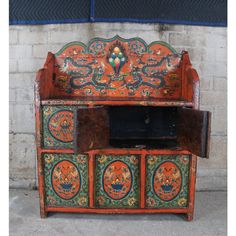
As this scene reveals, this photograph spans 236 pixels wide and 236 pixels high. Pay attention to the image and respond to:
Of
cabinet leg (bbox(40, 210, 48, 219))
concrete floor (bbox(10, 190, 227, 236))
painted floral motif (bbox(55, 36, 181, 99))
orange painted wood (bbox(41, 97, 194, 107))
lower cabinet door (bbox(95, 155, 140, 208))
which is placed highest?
painted floral motif (bbox(55, 36, 181, 99))

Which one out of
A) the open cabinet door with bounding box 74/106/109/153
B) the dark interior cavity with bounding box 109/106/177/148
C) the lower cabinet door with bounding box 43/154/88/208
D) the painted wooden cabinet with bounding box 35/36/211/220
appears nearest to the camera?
the open cabinet door with bounding box 74/106/109/153

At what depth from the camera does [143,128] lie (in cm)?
258

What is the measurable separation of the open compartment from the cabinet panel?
0.27 m

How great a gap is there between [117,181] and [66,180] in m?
0.40

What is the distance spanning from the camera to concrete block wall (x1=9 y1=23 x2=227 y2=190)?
274 centimetres

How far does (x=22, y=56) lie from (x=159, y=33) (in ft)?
4.69

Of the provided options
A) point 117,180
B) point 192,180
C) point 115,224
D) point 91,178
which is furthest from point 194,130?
point 115,224

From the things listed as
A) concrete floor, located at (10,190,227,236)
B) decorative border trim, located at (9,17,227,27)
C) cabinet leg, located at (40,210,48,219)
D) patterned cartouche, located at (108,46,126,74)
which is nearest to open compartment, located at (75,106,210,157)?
patterned cartouche, located at (108,46,126,74)

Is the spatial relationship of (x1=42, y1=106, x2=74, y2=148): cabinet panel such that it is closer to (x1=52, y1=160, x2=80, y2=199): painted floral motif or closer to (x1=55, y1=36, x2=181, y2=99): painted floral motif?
(x1=52, y1=160, x2=80, y2=199): painted floral motif

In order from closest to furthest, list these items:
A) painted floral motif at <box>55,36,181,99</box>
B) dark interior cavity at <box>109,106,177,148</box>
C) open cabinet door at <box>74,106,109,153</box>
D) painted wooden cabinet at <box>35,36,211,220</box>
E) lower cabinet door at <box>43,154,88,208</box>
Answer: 1. open cabinet door at <box>74,106,109,153</box>
2. painted wooden cabinet at <box>35,36,211,220</box>
3. lower cabinet door at <box>43,154,88,208</box>
4. painted floral motif at <box>55,36,181,99</box>
5. dark interior cavity at <box>109,106,177,148</box>

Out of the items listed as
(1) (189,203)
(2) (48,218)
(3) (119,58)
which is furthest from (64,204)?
(3) (119,58)

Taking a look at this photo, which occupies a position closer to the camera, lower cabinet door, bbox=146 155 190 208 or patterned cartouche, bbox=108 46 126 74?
lower cabinet door, bbox=146 155 190 208

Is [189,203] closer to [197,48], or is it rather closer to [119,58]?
[119,58]

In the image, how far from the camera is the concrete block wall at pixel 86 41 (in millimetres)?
2736
